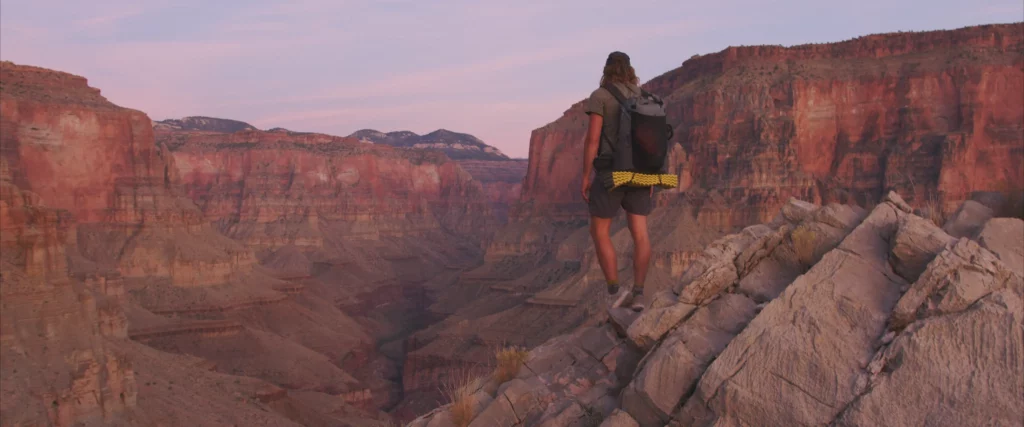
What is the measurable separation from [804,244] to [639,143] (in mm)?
1888

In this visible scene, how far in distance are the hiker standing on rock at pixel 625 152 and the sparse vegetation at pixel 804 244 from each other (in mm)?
1342

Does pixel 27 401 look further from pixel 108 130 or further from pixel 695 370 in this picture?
pixel 108 130

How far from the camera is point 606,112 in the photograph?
907 cm

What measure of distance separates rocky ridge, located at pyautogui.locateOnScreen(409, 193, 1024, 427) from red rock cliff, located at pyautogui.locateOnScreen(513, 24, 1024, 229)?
52.5 m

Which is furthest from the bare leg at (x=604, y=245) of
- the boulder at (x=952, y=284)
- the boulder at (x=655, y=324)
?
the boulder at (x=952, y=284)

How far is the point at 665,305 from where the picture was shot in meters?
8.36

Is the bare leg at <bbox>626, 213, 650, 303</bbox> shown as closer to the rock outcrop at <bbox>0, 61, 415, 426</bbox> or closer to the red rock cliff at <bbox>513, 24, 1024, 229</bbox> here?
the rock outcrop at <bbox>0, 61, 415, 426</bbox>

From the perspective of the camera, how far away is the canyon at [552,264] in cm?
711

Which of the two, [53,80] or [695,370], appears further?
[53,80]

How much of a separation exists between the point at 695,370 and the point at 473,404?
8.32ft

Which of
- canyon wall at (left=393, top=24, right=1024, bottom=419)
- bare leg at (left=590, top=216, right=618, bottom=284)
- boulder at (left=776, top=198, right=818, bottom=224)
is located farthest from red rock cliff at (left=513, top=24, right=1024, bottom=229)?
bare leg at (left=590, top=216, right=618, bottom=284)

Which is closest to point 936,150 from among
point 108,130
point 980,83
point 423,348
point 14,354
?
point 980,83

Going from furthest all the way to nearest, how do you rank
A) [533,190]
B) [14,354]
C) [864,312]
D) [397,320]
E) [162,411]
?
[533,190], [397,320], [162,411], [14,354], [864,312]

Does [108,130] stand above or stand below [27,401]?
above
